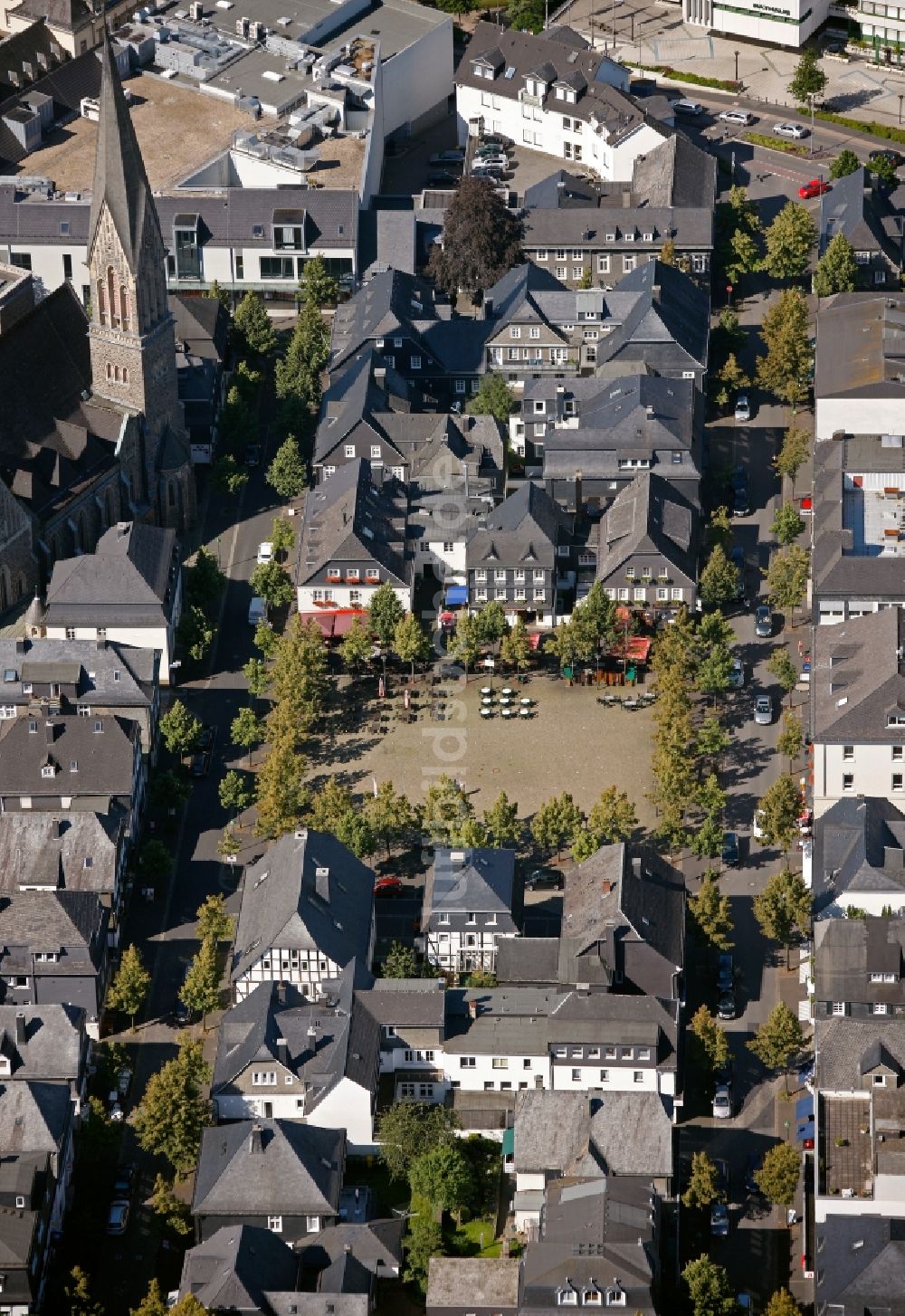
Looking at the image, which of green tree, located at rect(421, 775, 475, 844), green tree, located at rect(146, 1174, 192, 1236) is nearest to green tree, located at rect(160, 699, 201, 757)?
green tree, located at rect(421, 775, 475, 844)

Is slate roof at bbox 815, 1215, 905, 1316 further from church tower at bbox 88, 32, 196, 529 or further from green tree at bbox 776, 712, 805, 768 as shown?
church tower at bbox 88, 32, 196, 529

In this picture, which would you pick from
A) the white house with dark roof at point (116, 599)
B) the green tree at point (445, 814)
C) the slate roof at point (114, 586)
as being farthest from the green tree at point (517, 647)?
A: the slate roof at point (114, 586)

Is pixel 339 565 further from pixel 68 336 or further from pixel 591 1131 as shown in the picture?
pixel 591 1131

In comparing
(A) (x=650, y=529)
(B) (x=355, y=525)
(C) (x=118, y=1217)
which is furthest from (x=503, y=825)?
(C) (x=118, y=1217)

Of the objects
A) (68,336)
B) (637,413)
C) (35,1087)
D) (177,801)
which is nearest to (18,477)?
(68,336)

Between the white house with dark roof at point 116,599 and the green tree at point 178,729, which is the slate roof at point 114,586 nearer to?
the white house with dark roof at point 116,599

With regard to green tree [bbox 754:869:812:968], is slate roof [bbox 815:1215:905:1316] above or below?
above
